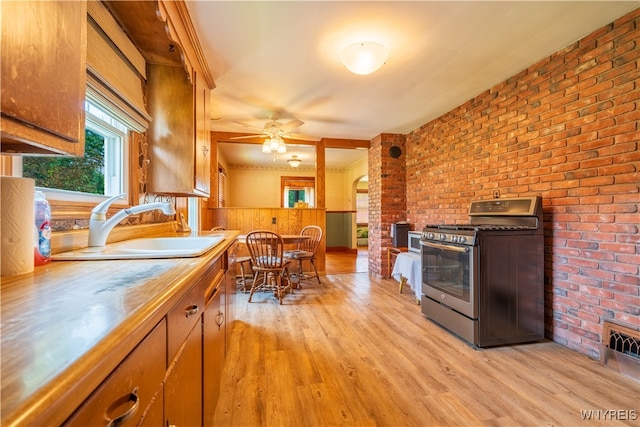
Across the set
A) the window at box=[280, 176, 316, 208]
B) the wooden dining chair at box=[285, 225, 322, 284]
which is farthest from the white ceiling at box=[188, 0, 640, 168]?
the window at box=[280, 176, 316, 208]

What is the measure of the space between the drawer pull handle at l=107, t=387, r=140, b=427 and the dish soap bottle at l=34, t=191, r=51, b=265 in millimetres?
782

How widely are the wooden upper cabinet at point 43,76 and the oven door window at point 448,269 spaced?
2.46 meters

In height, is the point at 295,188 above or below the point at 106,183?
above

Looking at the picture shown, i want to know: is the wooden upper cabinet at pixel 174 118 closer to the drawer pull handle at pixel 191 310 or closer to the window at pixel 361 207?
the drawer pull handle at pixel 191 310

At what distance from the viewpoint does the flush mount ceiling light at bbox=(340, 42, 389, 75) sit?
2078mm

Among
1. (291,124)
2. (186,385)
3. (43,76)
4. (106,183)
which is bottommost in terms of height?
(186,385)

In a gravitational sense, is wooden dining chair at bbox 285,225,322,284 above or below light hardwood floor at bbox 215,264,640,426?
above

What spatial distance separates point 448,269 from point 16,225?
8.94ft

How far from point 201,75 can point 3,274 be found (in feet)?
6.81

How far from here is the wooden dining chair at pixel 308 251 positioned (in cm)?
382

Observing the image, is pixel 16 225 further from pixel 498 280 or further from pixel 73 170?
pixel 498 280

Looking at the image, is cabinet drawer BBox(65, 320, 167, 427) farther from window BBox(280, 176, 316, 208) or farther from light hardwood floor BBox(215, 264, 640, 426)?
window BBox(280, 176, 316, 208)

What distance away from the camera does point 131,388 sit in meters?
0.51

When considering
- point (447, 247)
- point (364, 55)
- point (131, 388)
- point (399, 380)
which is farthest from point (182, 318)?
point (447, 247)
